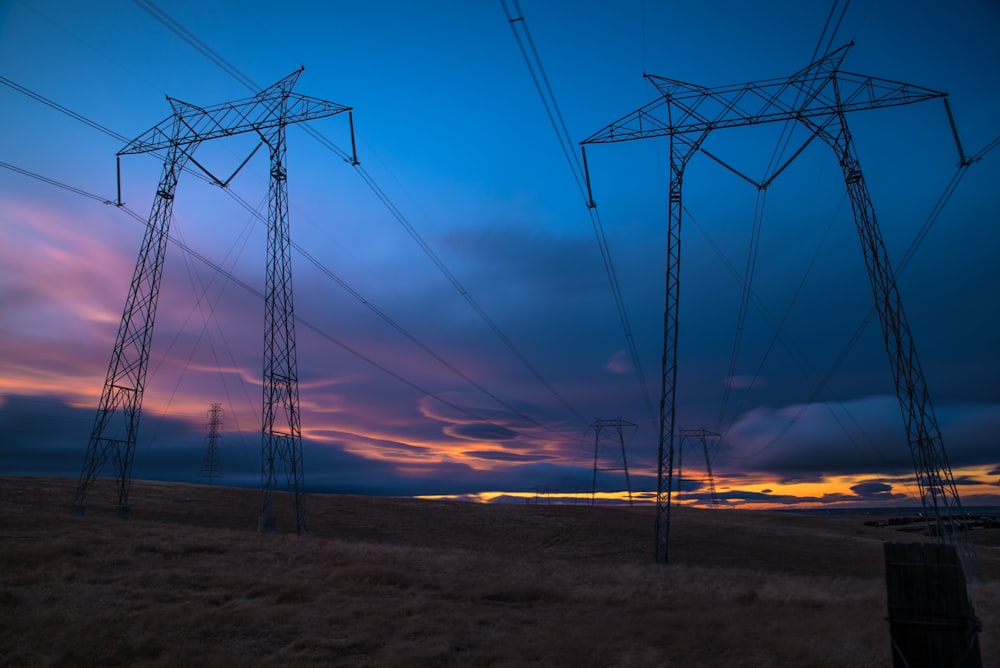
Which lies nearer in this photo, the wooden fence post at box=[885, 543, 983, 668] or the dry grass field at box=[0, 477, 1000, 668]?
the wooden fence post at box=[885, 543, 983, 668]

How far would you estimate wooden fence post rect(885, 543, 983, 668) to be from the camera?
466 cm

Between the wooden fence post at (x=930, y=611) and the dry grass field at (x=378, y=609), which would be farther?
the dry grass field at (x=378, y=609)

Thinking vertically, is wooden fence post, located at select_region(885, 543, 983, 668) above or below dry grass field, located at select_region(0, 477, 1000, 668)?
above

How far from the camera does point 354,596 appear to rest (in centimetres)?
1633

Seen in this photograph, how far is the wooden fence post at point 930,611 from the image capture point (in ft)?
15.3

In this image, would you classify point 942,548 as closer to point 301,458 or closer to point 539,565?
point 539,565

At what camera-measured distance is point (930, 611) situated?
187 inches

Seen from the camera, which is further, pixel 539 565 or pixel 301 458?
pixel 301 458

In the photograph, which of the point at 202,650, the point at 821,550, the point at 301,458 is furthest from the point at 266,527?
the point at 821,550

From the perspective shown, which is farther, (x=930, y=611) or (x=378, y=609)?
(x=378, y=609)

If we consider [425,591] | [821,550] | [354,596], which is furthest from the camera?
[821,550]

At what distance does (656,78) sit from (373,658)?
32.7 metres

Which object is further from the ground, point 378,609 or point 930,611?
point 930,611

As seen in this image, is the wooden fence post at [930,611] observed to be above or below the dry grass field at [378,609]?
above
